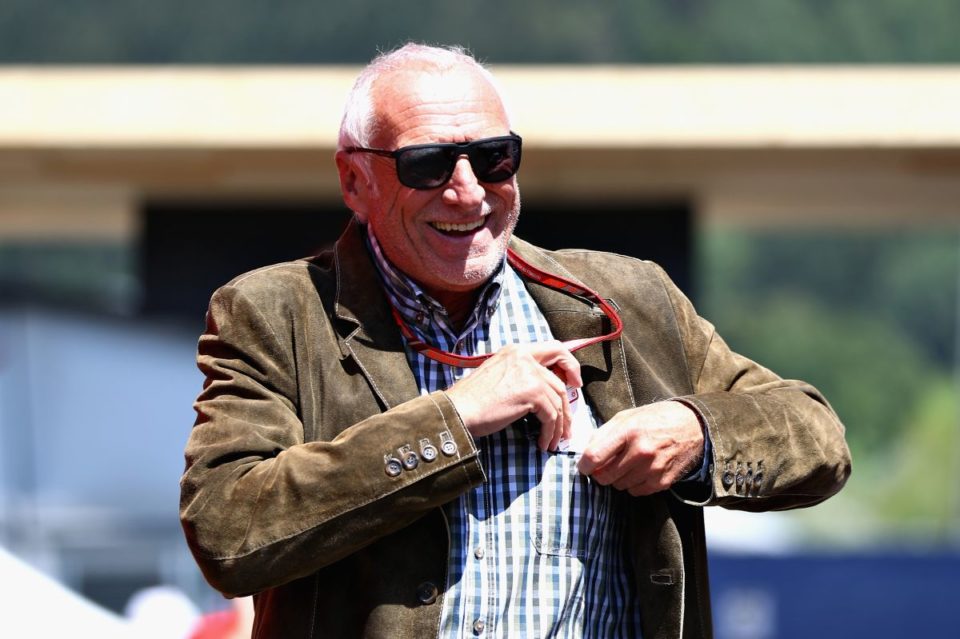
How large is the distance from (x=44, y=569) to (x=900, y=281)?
6371 cm

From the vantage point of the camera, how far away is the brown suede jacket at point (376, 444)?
2564 millimetres

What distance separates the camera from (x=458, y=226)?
9.14 ft

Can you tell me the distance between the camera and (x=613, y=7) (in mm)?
70375

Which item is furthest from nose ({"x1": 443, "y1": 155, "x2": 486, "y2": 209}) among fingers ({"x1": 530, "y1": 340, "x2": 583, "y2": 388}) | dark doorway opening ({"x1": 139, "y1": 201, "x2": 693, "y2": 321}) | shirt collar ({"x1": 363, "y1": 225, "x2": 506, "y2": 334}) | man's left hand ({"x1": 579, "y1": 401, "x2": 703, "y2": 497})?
Result: dark doorway opening ({"x1": 139, "y1": 201, "x2": 693, "y2": 321})

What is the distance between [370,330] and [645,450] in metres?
0.54

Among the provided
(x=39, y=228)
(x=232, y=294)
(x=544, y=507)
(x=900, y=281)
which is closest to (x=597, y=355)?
(x=544, y=507)

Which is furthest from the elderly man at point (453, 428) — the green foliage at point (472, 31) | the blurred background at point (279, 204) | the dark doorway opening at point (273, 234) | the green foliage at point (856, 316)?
the green foliage at point (472, 31)

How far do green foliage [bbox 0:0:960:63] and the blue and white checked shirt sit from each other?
62397 millimetres

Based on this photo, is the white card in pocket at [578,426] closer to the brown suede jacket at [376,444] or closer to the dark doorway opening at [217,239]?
the brown suede jacket at [376,444]

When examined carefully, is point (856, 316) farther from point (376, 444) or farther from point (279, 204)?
point (376, 444)

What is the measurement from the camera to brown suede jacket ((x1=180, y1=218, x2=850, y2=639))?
2.56 meters

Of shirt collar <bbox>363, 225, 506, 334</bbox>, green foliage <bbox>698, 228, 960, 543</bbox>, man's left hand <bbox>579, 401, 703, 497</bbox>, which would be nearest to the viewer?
man's left hand <bbox>579, 401, 703, 497</bbox>

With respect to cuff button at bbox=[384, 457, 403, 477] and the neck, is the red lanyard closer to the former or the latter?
the neck

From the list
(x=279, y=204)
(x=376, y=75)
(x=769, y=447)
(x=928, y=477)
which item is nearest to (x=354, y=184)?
(x=376, y=75)
